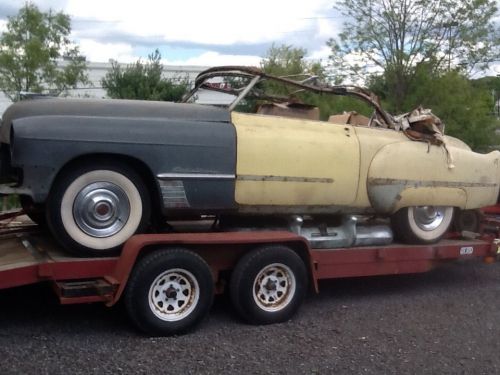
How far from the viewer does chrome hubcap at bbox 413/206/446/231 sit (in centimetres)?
712

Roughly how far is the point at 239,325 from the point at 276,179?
1.30 meters

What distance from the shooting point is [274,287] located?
19.8 ft

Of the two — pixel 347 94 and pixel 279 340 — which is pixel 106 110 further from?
pixel 347 94

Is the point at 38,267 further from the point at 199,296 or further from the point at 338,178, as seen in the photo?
the point at 338,178

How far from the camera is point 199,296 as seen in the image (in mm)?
5625

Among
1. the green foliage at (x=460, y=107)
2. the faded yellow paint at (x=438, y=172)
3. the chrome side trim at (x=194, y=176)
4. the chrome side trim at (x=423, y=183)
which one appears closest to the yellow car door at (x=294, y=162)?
the chrome side trim at (x=194, y=176)

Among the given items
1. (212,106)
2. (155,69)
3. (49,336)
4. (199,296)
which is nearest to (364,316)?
(199,296)

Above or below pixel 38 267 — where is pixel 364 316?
below

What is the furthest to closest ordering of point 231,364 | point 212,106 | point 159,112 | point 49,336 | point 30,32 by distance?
point 30,32, point 212,106, point 159,112, point 49,336, point 231,364

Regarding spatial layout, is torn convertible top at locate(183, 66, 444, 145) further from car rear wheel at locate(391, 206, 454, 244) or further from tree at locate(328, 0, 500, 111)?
tree at locate(328, 0, 500, 111)

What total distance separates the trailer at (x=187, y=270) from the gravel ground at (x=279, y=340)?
210 mm

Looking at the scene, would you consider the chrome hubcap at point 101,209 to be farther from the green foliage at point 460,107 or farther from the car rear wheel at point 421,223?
the green foliage at point 460,107

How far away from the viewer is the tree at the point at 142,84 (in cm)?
1895

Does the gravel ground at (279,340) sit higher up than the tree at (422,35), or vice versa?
the tree at (422,35)
